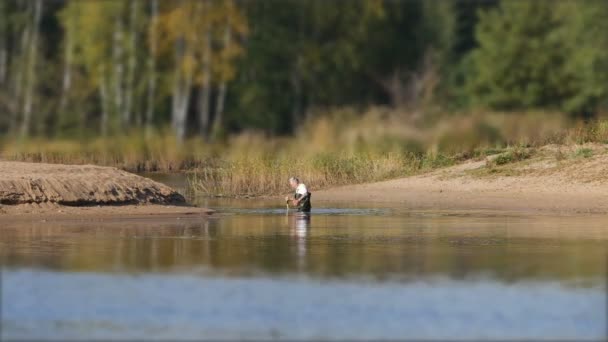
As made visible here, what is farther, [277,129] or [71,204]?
[277,129]

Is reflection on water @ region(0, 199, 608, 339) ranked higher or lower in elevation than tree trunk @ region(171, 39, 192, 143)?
lower

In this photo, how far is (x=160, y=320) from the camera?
48.7ft

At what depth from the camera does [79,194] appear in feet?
85.6

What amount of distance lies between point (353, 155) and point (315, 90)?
34.9 metres

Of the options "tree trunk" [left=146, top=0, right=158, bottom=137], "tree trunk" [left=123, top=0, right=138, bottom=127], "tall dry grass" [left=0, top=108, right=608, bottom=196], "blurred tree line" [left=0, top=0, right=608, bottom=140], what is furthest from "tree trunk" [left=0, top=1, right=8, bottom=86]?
"tall dry grass" [left=0, top=108, right=608, bottom=196]

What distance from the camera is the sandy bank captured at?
1007 inches

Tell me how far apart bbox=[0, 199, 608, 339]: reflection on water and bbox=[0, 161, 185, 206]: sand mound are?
4.53 feet

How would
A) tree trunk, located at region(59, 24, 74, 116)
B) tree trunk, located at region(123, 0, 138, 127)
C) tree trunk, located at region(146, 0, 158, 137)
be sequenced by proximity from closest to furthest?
tree trunk, located at region(146, 0, 158, 137)
tree trunk, located at region(123, 0, 138, 127)
tree trunk, located at region(59, 24, 74, 116)

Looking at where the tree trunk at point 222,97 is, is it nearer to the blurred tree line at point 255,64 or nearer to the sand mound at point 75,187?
the blurred tree line at point 255,64

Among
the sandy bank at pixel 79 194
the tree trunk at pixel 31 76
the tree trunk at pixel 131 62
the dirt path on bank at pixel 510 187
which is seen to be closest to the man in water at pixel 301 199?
the sandy bank at pixel 79 194

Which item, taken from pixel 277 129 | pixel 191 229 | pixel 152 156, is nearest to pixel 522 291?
pixel 191 229

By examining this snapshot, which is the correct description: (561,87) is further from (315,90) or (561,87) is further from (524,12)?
(315,90)

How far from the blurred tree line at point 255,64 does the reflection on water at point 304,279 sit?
34765 mm

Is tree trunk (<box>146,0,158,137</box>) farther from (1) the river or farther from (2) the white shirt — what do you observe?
(1) the river
